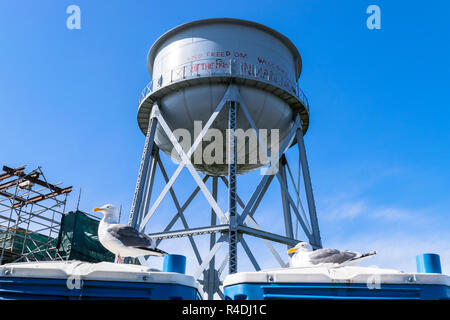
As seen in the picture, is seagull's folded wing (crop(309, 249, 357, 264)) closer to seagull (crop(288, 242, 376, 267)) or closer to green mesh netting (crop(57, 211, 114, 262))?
seagull (crop(288, 242, 376, 267))

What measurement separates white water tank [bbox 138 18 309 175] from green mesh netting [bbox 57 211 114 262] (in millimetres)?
9010

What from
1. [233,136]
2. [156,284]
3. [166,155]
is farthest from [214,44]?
[156,284]

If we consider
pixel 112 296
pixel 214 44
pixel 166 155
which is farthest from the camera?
pixel 166 155

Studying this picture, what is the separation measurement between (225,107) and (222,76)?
46.2 inches

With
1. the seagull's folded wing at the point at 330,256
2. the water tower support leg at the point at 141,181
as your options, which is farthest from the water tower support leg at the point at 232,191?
the seagull's folded wing at the point at 330,256

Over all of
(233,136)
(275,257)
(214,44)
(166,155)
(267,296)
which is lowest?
(267,296)

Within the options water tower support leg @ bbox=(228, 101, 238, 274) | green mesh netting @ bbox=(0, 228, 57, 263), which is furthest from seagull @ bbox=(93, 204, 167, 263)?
green mesh netting @ bbox=(0, 228, 57, 263)

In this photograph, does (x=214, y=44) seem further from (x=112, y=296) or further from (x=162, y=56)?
(x=112, y=296)

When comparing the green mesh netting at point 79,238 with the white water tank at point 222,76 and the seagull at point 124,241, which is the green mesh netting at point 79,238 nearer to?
the white water tank at point 222,76

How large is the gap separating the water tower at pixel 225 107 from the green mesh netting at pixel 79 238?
25.3 feet

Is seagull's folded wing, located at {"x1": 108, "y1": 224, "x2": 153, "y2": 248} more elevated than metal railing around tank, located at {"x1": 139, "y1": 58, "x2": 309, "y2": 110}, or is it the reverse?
metal railing around tank, located at {"x1": 139, "y1": 58, "x2": 309, "y2": 110}

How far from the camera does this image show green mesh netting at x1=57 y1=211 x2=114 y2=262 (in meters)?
23.7
